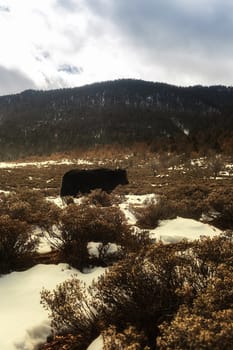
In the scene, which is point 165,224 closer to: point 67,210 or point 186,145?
point 67,210

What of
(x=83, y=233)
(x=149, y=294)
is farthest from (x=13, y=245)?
(x=149, y=294)

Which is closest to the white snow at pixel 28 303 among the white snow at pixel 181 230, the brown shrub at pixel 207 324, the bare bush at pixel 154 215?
the brown shrub at pixel 207 324

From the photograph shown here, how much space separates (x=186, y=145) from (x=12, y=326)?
166 ft

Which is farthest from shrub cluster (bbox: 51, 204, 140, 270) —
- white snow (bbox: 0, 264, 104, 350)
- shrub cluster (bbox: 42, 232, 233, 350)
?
shrub cluster (bbox: 42, 232, 233, 350)

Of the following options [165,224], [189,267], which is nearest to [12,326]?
[189,267]

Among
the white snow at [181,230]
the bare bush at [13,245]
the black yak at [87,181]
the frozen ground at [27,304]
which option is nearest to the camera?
the frozen ground at [27,304]

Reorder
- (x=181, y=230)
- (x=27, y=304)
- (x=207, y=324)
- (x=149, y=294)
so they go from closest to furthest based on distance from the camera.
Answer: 1. (x=207, y=324)
2. (x=149, y=294)
3. (x=27, y=304)
4. (x=181, y=230)

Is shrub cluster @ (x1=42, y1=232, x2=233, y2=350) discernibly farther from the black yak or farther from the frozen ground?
the black yak

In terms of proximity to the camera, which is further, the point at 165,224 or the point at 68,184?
the point at 68,184

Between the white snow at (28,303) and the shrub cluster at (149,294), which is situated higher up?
the shrub cluster at (149,294)

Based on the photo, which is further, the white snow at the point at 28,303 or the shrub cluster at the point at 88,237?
the shrub cluster at the point at 88,237

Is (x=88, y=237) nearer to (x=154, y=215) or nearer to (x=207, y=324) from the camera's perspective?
(x=154, y=215)

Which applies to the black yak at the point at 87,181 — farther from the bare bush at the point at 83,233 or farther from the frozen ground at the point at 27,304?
the frozen ground at the point at 27,304

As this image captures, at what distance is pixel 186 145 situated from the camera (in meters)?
53.9
